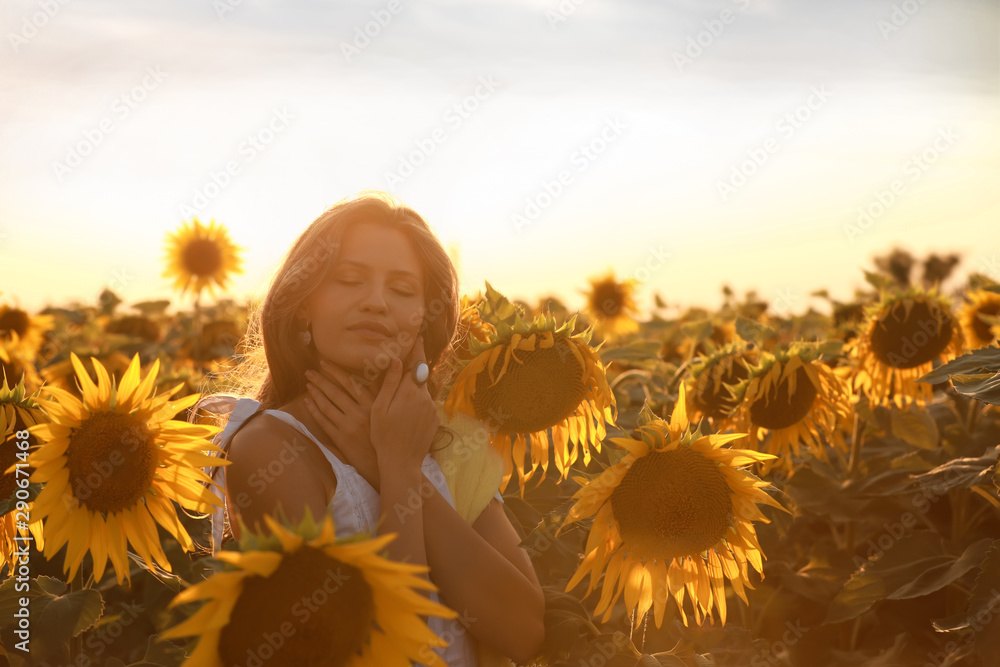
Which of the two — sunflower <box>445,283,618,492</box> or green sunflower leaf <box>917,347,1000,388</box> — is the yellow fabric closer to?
sunflower <box>445,283,618,492</box>

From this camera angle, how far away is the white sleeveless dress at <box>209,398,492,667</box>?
2426mm

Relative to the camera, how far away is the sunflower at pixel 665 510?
7.63ft

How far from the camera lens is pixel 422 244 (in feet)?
9.41

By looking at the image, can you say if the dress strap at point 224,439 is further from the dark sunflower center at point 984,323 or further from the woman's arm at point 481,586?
the dark sunflower center at point 984,323

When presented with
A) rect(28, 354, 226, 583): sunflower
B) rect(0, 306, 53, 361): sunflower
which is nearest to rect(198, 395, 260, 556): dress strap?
rect(28, 354, 226, 583): sunflower

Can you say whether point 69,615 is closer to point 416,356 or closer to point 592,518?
point 416,356

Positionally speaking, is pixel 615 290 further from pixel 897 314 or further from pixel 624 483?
pixel 624 483

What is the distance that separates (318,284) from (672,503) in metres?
1.29

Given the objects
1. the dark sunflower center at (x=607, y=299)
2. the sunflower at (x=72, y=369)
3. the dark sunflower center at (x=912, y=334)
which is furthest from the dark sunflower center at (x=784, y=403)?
the dark sunflower center at (x=607, y=299)

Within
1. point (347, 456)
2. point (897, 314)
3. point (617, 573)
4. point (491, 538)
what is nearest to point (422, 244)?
point (347, 456)

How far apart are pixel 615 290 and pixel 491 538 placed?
503 centimetres

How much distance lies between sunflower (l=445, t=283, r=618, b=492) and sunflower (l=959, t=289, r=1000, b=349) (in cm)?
342

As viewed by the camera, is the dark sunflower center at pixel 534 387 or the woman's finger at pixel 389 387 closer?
the woman's finger at pixel 389 387

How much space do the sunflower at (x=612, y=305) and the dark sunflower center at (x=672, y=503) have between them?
5.03 metres
